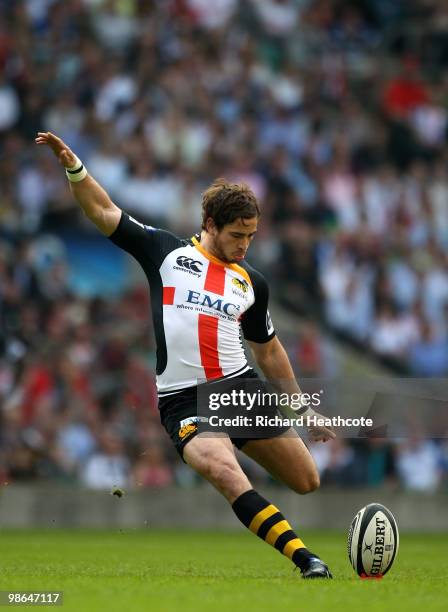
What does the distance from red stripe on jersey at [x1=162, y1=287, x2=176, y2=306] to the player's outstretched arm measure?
539 mm

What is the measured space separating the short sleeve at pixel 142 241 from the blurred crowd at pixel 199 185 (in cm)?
794

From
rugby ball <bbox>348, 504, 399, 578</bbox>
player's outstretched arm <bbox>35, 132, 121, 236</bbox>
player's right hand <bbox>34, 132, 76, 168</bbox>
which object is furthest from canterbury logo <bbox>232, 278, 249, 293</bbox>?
rugby ball <bbox>348, 504, 399, 578</bbox>

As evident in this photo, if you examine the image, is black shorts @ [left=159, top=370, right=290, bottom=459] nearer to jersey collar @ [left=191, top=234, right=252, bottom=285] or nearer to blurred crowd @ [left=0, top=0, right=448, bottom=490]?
jersey collar @ [left=191, top=234, right=252, bottom=285]

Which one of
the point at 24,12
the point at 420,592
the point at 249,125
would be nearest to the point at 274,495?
the point at 249,125

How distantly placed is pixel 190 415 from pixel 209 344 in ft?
1.57

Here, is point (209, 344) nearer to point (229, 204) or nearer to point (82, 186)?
point (229, 204)

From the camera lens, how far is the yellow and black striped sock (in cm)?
866

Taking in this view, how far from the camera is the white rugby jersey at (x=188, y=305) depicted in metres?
9.15

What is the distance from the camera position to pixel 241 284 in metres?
9.41

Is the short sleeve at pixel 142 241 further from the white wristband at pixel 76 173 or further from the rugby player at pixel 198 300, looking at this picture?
the white wristband at pixel 76 173

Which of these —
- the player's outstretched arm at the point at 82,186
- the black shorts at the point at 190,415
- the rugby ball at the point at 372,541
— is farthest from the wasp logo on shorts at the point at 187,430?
the player's outstretched arm at the point at 82,186

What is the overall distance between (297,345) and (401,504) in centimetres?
262

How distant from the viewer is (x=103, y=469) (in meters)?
17.1

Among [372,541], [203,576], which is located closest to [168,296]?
[203,576]
